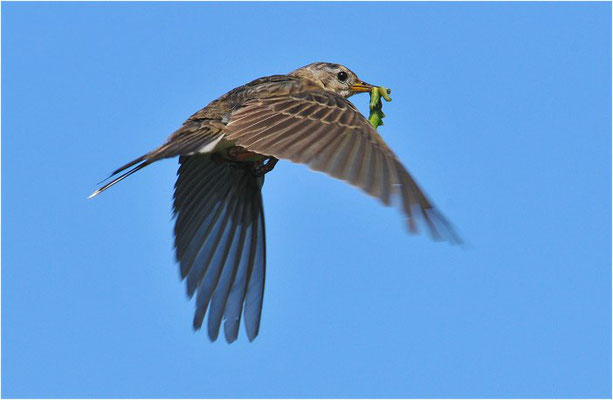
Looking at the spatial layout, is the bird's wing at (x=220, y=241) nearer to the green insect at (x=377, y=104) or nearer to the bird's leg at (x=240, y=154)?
the bird's leg at (x=240, y=154)

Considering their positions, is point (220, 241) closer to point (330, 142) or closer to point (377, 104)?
point (377, 104)

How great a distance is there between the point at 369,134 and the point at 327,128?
0.33 m

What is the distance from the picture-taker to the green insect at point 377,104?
33.0 ft

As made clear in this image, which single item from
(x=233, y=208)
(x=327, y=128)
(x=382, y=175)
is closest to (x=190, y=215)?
(x=233, y=208)

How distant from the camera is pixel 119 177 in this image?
27.2ft

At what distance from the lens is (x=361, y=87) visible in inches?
438

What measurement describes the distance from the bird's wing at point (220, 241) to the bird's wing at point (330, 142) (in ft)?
3.59

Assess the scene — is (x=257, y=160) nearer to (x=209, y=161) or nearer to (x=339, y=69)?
(x=209, y=161)

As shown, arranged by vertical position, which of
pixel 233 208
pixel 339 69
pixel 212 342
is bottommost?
pixel 212 342

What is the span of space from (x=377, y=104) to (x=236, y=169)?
148cm

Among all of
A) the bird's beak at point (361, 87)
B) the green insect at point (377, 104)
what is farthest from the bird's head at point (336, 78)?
the green insect at point (377, 104)

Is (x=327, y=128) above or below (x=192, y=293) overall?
above

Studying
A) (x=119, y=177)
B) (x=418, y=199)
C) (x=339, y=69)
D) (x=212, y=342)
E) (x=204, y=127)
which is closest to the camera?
(x=418, y=199)

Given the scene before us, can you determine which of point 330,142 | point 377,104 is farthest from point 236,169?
point 330,142
